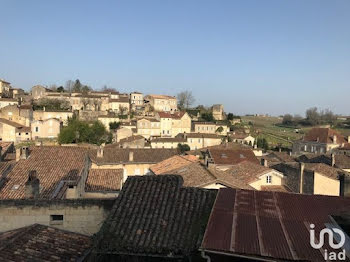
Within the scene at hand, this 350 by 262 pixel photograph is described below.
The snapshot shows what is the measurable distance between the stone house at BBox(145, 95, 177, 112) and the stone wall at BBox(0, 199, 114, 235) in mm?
92793

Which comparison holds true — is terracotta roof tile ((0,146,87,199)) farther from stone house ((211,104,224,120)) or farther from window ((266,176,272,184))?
stone house ((211,104,224,120))

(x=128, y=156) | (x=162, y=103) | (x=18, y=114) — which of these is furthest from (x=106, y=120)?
(x=128, y=156)

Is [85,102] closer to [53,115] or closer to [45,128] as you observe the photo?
[53,115]

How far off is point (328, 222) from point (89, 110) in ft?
281

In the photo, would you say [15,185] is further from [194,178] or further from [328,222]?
[328,222]

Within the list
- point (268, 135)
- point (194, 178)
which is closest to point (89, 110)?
point (268, 135)

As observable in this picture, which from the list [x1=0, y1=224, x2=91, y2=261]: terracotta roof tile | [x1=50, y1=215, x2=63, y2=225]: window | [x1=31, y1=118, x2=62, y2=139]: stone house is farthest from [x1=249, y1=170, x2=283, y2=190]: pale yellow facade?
[x1=31, y1=118, x2=62, y2=139]: stone house

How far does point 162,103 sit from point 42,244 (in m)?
96.6

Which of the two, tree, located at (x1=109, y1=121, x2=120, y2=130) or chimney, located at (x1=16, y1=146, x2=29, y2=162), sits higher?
chimney, located at (x1=16, y1=146, x2=29, y2=162)

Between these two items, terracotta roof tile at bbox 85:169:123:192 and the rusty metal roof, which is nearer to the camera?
the rusty metal roof

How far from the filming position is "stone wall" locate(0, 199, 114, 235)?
34.7 feet

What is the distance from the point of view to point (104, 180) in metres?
24.4

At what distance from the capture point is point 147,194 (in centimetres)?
966

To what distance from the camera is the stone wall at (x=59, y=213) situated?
10586 millimetres
